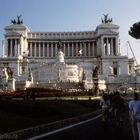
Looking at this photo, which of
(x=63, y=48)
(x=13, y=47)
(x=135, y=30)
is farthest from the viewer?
(x=63, y=48)

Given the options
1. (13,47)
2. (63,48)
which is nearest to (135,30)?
(13,47)

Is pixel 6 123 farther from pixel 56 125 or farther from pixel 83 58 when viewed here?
pixel 83 58

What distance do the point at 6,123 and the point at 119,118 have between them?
23.6ft

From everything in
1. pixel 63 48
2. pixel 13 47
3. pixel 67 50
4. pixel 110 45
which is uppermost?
pixel 110 45

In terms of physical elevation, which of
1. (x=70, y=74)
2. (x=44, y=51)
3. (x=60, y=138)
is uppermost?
(x=44, y=51)

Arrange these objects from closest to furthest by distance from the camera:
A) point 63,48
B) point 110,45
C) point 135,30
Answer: point 135,30, point 110,45, point 63,48

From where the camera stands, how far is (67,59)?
15512 centimetres

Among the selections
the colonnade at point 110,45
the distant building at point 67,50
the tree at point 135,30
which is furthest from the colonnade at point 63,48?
the tree at point 135,30

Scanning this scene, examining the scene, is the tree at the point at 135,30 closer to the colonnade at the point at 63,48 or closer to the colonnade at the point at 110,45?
the colonnade at the point at 110,45

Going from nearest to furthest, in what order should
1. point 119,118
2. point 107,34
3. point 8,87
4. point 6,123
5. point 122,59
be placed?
point 6,123, point 119,118, point 8,87, point 122,59, point 107,34

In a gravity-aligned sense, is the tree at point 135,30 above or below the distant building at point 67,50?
below

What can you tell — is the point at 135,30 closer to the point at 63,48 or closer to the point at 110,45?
the point at 110,45

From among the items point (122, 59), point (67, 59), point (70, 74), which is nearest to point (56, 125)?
point (70, 74)

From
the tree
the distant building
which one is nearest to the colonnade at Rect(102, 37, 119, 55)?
the distant building
